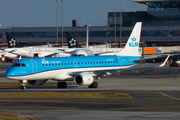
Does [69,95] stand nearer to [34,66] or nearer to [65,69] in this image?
[34,66]

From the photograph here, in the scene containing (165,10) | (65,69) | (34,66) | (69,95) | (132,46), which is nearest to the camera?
(69,95)

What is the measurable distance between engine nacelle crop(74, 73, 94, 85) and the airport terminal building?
361 ft

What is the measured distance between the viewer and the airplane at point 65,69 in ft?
140

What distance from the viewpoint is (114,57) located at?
50969 millimetres

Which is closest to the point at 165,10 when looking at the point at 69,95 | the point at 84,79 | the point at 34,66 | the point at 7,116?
the point at 84,79

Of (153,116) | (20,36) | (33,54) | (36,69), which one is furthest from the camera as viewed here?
(20,36)

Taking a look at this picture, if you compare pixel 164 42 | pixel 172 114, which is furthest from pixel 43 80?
pixel 164 42

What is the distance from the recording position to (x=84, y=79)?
43281 millimetres

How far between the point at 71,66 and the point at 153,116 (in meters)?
23.2

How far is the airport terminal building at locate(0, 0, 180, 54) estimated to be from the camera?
163125 millimetres

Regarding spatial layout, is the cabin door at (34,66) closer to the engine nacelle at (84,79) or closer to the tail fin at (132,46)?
the engine nacelle at (84,79)

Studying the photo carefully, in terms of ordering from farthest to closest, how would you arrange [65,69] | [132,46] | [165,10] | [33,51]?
[165,10] < [33,51] < [132,46] < [65,69]

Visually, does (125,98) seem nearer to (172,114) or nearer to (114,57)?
(172,114)

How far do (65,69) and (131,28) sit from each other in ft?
424
